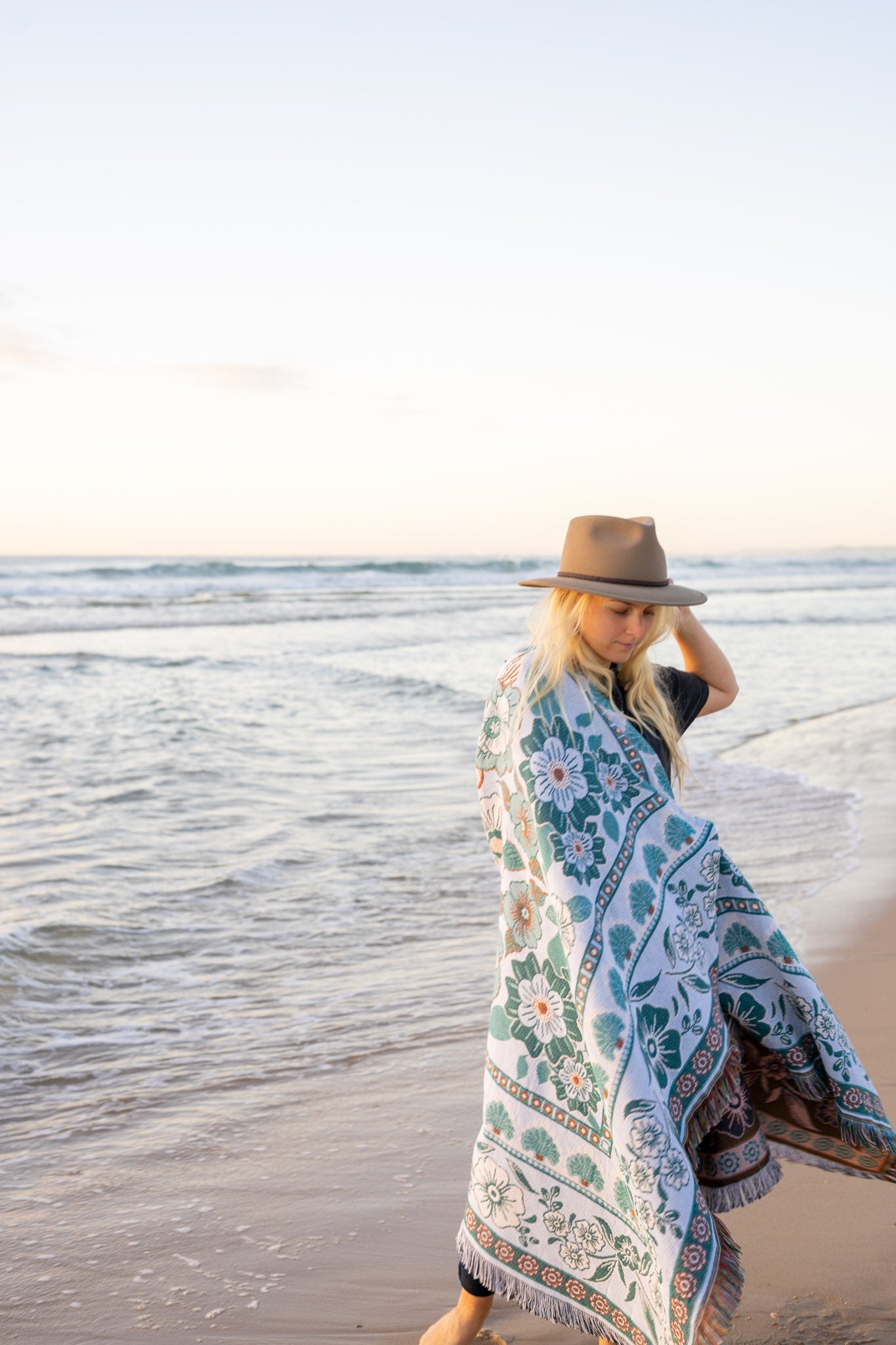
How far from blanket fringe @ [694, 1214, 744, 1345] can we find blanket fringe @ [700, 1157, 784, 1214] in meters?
0.31

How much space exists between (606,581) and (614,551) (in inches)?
2.6

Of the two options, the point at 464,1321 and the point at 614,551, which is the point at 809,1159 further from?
the point at 614,551

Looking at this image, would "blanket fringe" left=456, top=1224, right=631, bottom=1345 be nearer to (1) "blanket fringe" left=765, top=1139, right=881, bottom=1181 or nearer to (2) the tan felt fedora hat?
(1) "blanket fringe" left=765, top=1139, right=881, bottom=1181

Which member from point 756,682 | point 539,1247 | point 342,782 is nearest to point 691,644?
point 539,1247

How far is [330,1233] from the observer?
2.90 meters

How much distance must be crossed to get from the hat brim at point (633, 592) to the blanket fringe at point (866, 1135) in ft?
3.81

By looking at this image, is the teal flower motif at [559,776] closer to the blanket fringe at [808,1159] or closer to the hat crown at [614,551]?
the hat crown at [614,551]

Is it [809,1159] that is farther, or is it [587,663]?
[809,1159]

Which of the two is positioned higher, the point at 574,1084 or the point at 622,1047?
the point at 622,1047

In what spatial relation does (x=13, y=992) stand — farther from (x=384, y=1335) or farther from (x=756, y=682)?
(x=756, y=682)

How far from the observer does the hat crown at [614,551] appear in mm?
2412

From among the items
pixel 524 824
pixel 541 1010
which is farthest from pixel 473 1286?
pixel 524 824

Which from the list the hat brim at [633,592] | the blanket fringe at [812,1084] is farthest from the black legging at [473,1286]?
the hat brim at [633,592]

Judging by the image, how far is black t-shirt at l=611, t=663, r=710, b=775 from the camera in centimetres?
245
